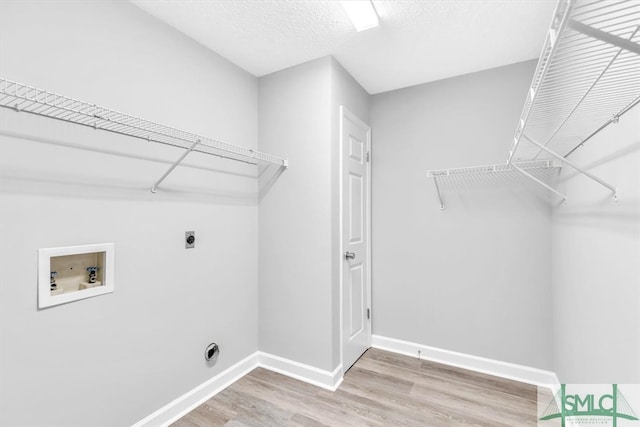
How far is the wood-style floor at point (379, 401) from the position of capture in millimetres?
1814

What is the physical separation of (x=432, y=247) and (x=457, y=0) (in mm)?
1765

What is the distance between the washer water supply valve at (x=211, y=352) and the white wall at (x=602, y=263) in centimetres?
216

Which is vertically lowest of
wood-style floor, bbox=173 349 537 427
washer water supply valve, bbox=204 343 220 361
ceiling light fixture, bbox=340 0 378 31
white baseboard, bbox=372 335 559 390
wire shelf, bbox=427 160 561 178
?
wood-style floor, bbox=173 349 537 427

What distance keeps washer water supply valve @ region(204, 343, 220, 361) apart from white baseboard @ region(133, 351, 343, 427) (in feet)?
0.50

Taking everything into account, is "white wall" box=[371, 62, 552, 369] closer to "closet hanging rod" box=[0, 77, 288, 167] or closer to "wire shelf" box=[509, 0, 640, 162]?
"wire shelf" box=[509, 0, 640, 162]

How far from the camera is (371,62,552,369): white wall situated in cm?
224

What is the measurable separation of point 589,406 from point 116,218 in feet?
8.50

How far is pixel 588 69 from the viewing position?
2.96 feet

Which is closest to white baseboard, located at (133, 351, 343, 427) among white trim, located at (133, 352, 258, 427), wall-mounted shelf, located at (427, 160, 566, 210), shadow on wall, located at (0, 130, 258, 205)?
white trim, located at (133, 352, 258, 427)

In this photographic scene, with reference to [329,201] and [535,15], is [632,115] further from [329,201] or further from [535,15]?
[329,201]

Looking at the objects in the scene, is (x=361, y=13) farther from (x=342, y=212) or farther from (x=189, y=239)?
(x=189, y=239)

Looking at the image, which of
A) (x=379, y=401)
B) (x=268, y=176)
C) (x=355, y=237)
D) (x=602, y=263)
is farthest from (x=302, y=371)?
(x=602, y=263)

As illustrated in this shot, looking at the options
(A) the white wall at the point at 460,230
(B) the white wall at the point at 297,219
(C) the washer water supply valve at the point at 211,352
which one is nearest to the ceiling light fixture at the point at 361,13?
(B) the white wall at the point at 297,219

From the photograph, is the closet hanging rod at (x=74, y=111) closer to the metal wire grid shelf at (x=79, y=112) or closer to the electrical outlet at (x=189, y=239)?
the metal wire grid shelf at (x=79, y=112)
